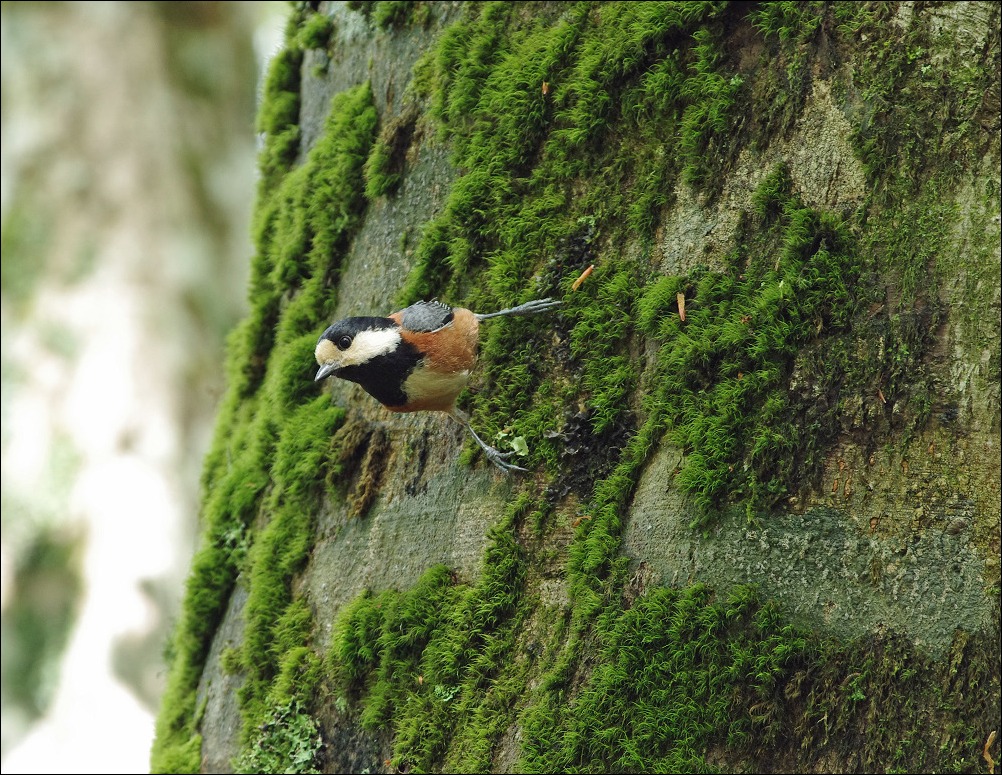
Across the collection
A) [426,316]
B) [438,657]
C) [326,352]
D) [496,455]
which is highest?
[426,316]

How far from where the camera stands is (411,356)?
2.67 meters

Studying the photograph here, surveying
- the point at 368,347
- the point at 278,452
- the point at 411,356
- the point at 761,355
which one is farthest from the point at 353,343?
the point at 761,355

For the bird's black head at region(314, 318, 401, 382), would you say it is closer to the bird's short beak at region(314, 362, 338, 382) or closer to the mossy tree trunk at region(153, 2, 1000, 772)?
the bird's short beak at region(314, 362, 338, 382)

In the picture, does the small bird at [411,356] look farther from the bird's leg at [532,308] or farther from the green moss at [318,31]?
the green moss at [318,31]

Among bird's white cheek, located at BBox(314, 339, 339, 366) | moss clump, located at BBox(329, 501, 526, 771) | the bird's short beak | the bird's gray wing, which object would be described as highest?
the bird's gray wing

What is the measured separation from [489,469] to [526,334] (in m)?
0.42

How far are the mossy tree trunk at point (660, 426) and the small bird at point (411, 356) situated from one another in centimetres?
7

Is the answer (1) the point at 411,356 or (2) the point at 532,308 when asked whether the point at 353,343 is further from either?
(2) the point at 532,308

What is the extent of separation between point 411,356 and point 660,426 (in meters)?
0.89

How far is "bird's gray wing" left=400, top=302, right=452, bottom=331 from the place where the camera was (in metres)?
2.66

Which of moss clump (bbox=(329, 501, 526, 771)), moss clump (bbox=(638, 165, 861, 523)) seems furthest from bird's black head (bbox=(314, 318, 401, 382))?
moss clump (bbox=(638, 165, 861, 523))

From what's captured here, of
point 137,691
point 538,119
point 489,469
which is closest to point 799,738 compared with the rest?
point 489,469

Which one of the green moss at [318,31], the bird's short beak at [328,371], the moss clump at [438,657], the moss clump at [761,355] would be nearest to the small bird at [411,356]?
the bird's short beak at [328,371]

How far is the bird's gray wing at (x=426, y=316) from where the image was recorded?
266 cm
